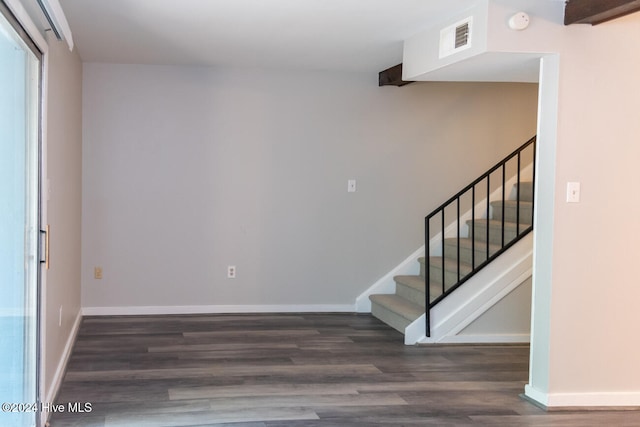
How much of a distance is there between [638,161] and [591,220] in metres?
0.43

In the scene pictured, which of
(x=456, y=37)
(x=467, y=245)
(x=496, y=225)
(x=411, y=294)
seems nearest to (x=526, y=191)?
(x=496, y=225)

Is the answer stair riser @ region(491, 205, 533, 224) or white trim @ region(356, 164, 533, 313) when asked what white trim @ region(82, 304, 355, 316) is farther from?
stair riser @ region(491, 205, 533, 224)

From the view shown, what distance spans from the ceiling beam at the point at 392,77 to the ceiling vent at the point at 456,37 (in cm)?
→ 152

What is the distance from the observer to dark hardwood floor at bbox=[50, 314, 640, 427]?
362 centimetres

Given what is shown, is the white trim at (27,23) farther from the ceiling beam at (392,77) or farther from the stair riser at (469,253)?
the stair riser at (469,253)

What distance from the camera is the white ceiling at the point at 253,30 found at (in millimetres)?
4031

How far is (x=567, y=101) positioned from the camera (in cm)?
385

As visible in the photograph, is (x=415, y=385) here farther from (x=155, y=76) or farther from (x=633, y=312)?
(x=155, y=76)

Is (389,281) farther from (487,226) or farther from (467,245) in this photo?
(487,226)

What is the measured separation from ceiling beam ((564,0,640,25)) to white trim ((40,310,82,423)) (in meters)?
3.34

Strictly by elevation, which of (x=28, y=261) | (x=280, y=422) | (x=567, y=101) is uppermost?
(x=567, y=101)

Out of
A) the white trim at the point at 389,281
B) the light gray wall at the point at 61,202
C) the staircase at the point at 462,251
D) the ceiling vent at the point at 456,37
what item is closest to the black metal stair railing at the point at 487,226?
the staircase at the point at 462,251

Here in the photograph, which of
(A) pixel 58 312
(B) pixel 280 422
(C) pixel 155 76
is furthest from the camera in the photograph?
(C) pixel 155 76

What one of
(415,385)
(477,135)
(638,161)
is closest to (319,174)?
(477,135)
